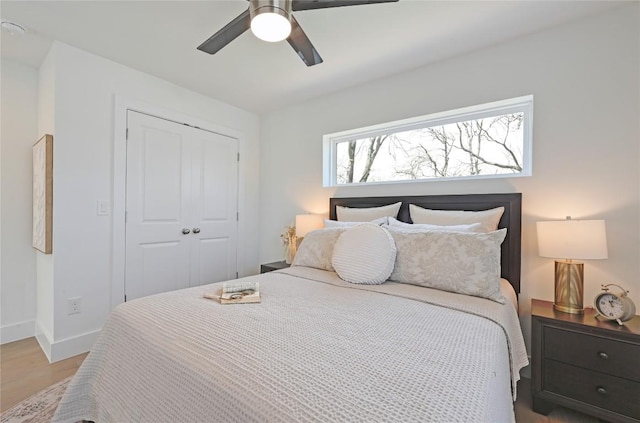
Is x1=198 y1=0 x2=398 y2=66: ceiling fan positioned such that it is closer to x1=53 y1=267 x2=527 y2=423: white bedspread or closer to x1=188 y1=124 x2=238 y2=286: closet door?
x1=53 y1=267 x2=527 y2=423: white bedspread

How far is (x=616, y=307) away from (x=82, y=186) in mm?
3683

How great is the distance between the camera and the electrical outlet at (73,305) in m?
2.27

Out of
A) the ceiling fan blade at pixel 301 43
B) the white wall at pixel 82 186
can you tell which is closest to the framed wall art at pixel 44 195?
the white wall at pixel 82 186

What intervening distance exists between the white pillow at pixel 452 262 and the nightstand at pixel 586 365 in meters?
0.42

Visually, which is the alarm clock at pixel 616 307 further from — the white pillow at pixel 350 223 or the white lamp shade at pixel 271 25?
the white lamp shade at pixel 271 25

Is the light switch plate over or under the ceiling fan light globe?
under

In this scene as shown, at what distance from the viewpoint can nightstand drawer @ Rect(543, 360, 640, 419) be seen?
1401 millimetres

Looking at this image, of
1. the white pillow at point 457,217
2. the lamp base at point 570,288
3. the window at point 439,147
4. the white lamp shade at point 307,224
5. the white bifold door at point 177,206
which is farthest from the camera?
the white lamp shade at point 307,224

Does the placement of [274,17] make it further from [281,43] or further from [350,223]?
[350,223]

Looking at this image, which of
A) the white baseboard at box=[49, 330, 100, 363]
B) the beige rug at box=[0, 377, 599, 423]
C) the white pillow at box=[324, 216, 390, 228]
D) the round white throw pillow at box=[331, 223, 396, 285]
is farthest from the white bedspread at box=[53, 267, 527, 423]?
the white baseboard at box=[49, 330, 100, 363]

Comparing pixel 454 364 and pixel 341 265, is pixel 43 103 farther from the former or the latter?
pixel 454 364

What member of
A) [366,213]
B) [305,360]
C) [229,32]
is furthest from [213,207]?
[305,360]

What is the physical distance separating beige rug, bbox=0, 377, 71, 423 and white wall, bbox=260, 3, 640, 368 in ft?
A: 9.24

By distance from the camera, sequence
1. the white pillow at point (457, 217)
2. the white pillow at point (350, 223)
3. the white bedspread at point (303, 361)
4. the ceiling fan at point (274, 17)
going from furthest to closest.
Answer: the white pillow at point (350, 223) → the white pillow at point (457, 217) → the ceiling fan at point (274, 17) → the white bedspread at point (303, 361)
